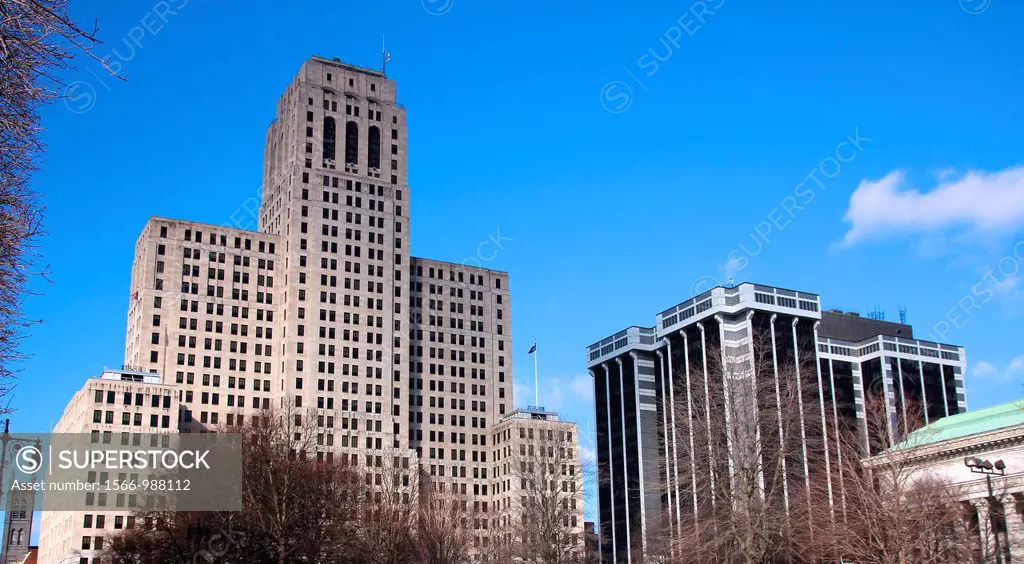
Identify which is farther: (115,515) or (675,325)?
(675,325)

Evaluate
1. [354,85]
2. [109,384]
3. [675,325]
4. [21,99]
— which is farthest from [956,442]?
[354,85]

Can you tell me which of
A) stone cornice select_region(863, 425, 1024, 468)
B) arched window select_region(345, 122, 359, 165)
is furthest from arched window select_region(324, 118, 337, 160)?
stone cornice select_region(863, 425, 1024, 468)

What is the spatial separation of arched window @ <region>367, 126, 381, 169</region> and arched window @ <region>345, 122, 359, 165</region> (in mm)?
2612

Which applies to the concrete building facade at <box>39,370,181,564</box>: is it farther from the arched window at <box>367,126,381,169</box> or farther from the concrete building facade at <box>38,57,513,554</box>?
the arched window at <box>367,126,381,169</box>

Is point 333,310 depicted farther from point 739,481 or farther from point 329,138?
point 739,481

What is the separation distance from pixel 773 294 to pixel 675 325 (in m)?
19.5

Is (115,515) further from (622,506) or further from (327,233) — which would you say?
(622,506)

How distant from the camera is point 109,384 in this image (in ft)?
505

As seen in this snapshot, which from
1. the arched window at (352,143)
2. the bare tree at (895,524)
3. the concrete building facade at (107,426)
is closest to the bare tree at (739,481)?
the bare tree at (895,524)

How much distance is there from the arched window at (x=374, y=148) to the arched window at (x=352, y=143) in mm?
2612

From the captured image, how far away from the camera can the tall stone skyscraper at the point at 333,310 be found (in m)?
173

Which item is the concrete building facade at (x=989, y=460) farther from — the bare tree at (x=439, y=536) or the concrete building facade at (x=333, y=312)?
the concrete building facade at (x=333, y=312)

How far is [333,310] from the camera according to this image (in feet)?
585

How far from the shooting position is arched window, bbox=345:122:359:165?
18975 centimetres
